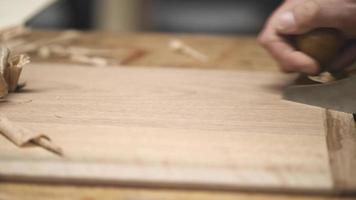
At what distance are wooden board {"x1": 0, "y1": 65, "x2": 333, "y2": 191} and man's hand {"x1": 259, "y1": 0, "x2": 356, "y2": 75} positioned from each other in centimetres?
6

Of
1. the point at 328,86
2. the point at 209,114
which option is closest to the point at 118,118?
the point at 209,114

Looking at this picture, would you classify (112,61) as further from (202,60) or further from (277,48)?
A: (277,48)

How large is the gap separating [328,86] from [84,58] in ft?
1.62

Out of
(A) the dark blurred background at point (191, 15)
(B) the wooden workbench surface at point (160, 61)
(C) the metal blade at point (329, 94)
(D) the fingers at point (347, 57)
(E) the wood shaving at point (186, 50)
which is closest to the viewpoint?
(B) the wooden workbench surface at point (160, 61)

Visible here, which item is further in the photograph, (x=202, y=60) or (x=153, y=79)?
(x=202, y=60)

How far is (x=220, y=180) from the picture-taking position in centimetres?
53

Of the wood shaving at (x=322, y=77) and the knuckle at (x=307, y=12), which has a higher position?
the knuckle at (x=307, y=12)

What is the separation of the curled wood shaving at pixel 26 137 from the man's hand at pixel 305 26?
1.23ft

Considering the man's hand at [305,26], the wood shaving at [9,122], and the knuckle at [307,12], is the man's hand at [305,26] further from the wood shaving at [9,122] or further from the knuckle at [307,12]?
the wood shaving at [9,122]

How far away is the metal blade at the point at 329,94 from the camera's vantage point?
70cm

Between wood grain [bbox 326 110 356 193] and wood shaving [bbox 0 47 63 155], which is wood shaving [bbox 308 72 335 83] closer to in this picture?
wood grain [bbox 326 110 356 193]

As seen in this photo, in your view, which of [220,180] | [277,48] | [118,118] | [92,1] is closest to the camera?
[220,180]

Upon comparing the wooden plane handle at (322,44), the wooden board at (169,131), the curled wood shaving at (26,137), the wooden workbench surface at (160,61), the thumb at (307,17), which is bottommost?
the wooden workbench surface at (160,61)

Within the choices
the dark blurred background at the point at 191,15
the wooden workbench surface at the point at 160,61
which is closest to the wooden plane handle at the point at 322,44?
the wooden workbench surface at the point at 160,61
